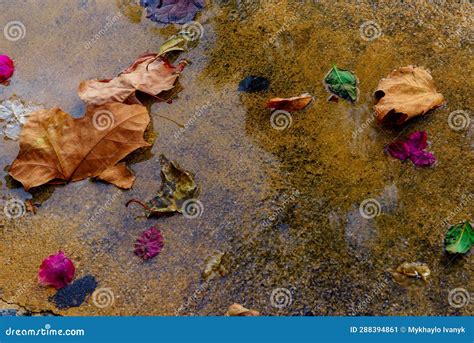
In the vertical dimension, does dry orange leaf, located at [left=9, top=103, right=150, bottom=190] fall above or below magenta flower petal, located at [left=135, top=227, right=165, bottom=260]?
above

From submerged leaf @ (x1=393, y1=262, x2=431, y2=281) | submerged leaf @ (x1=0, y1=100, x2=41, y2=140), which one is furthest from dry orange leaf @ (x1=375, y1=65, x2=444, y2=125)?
submerged leaf @ (x1=0, y1=100, x2=41, y2=140)

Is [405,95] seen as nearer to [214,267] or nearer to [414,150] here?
[414,150]

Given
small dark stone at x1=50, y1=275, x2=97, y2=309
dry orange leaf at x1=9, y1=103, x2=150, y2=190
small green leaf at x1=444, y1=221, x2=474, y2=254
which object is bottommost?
small green leaf at x1=444, y1=221, x2=474, y2=254

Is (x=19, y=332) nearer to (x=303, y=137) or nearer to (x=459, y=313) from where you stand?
(x=303, y=137)

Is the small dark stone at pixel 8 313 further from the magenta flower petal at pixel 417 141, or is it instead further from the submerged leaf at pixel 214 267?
the magenta flower petal at pixel 417 141

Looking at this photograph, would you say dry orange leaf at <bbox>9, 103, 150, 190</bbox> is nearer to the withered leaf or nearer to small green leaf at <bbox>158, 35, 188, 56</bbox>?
the withered leaf

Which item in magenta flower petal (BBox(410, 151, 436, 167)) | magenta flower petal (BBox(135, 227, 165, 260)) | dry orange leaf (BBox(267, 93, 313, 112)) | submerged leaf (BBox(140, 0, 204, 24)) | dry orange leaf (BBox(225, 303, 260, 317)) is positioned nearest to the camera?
dry orange leaf (BBox(225, 303, 260, 317))
